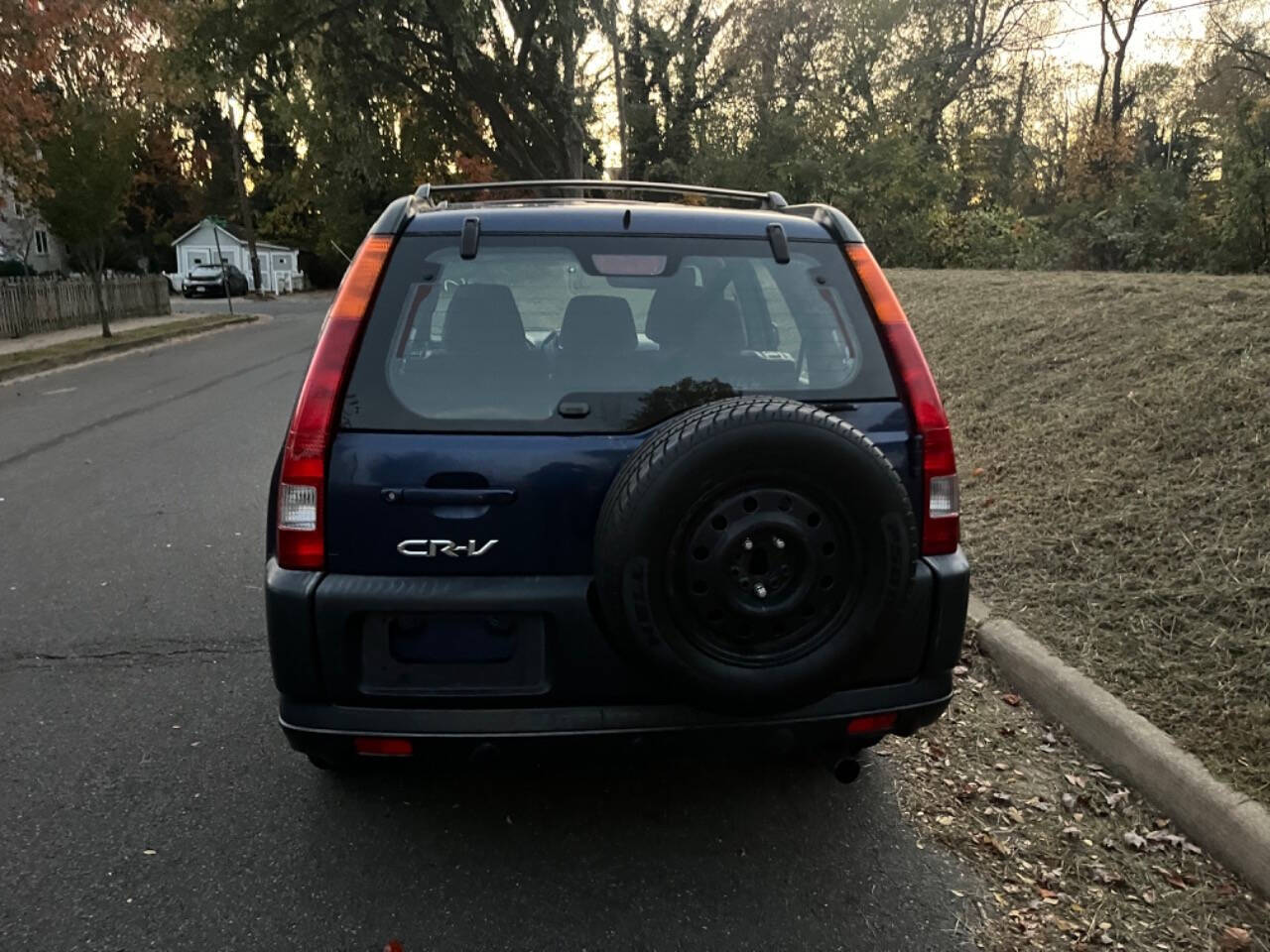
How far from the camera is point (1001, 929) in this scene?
2.57 metres

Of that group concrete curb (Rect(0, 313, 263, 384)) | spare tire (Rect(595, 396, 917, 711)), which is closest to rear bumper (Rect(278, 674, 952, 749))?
spare tire (Rect(595, 396, 917, 711))

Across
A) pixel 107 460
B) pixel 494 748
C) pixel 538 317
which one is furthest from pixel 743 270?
pixel 107 460

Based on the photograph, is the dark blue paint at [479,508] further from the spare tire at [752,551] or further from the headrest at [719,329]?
the headrest at [719,329]

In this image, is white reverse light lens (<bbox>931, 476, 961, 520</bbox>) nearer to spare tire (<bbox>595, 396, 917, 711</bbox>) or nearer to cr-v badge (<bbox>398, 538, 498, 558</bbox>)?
spare tire (<bbox>595, 396, 917, 711</bbox>)

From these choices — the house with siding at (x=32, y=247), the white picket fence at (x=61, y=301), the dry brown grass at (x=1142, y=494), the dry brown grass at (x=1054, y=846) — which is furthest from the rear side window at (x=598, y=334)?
the house with siding at (x=32, y=247)

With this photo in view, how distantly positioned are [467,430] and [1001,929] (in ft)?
6.21

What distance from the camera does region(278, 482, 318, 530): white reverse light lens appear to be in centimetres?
251

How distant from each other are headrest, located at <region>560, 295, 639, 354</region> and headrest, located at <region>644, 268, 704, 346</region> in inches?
2.5

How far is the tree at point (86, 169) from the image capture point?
1847cm

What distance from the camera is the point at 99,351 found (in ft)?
60.7

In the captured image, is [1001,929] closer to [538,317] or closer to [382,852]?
[382,852]

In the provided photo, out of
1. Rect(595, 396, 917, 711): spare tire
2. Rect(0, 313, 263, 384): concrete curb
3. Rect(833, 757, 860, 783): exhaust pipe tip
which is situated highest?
Rect(595, 396, 917, 711): spare tire

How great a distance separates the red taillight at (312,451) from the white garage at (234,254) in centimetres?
5271

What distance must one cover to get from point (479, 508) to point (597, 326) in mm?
647
